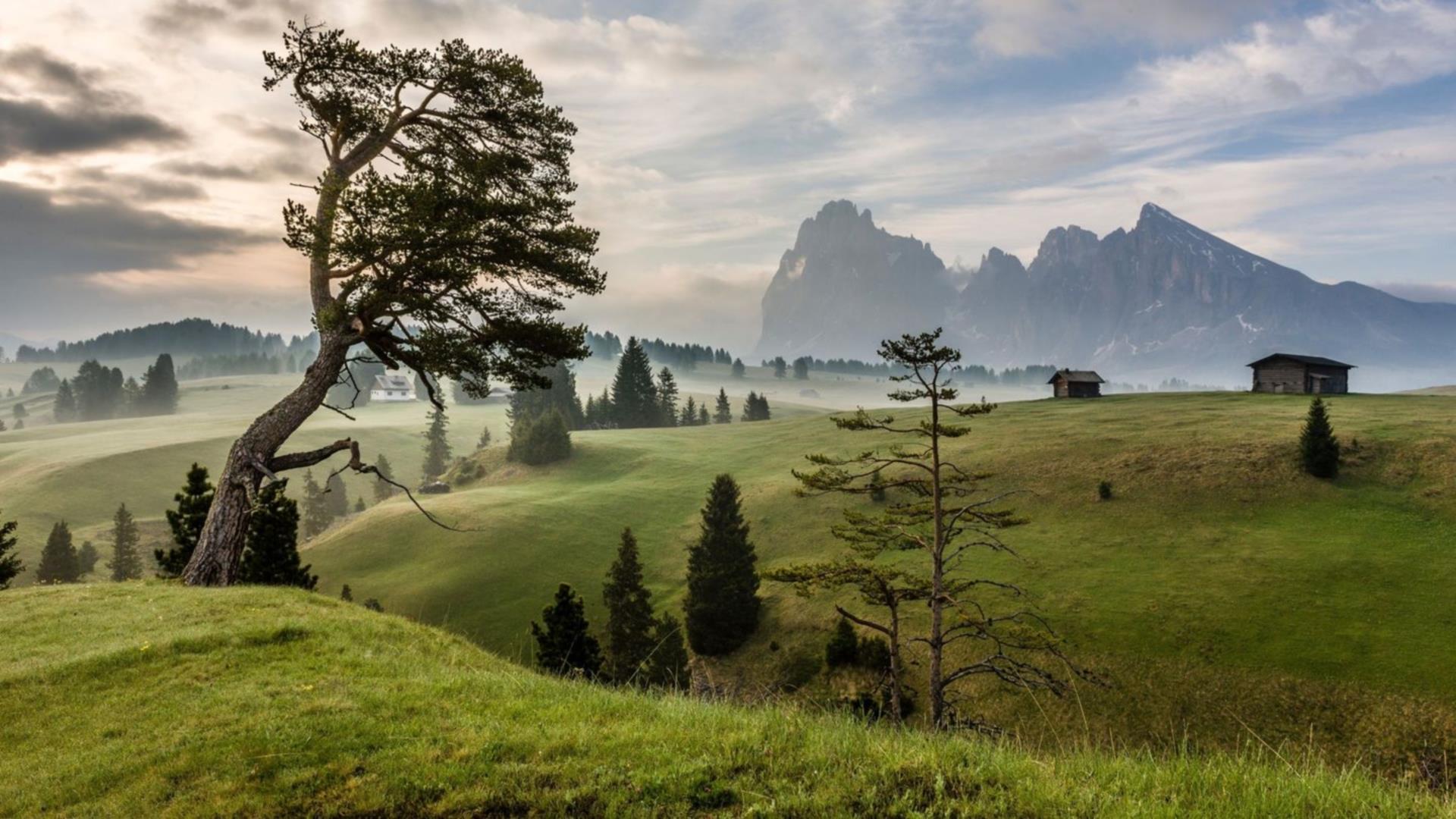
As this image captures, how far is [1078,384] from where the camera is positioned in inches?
4227

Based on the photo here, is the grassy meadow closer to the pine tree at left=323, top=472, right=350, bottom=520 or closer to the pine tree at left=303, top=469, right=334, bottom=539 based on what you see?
the pine tree at left=303, top=469, right=334, bottom=539

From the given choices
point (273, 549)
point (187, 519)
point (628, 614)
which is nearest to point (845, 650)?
point (628, 614)

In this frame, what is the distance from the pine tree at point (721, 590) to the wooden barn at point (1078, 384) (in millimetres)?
77610

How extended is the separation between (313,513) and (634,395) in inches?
2511

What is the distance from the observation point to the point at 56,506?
307 feet

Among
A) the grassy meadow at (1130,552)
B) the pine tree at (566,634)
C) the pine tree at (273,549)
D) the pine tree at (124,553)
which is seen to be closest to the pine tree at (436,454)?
the grassy meadow at (1130,552)

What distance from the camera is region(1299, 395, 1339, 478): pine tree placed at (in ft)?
161

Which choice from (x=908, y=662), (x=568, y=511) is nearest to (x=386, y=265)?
(x=908, y=662)

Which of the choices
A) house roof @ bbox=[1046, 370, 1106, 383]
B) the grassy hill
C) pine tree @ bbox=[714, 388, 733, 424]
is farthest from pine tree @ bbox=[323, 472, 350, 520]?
house roof @ bbox=[1046, 370, 1106, 383]

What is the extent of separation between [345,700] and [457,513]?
7093 centimetres

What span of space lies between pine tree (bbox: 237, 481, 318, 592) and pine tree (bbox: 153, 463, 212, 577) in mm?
2001

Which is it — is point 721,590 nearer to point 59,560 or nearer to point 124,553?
point 59,560

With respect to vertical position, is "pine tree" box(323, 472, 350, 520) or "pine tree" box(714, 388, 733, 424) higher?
"pine tree" box(714, 388, 733, 424)

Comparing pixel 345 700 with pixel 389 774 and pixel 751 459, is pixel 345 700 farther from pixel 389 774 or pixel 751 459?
pixel 751 459
